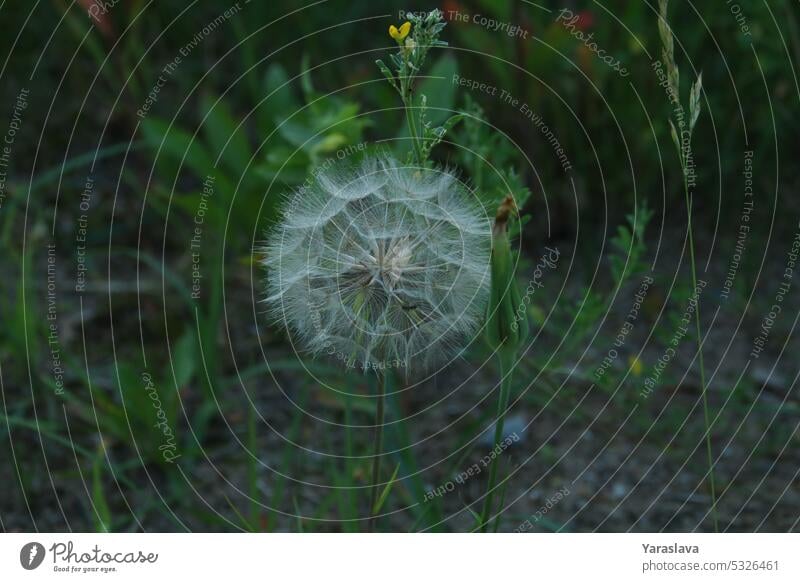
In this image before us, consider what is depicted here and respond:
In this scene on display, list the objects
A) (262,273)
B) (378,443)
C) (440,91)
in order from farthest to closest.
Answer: (262,273)
(440,91)
(378,443)

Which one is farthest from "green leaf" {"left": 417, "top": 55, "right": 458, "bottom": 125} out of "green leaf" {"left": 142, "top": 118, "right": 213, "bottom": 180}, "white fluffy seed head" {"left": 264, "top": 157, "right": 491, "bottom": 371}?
"white fluffy seed head" {"left": 264, "top": 157, "right": 491, "bottom": 371}

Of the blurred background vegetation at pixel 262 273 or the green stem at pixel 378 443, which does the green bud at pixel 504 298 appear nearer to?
the green stem at pixel 378 443

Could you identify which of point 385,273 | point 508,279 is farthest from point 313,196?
point 508,279

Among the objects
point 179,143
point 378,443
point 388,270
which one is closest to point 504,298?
point 388,270

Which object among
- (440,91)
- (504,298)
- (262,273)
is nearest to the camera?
(504,298)

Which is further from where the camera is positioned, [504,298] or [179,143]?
[179,143]
